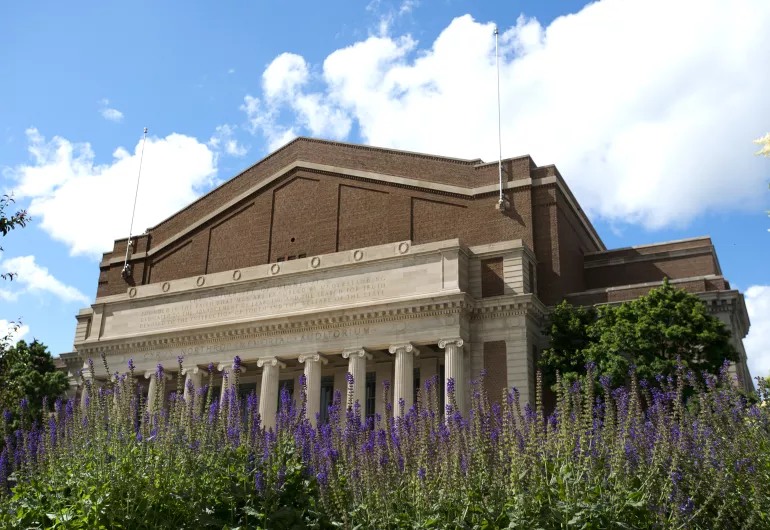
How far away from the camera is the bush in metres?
9.02

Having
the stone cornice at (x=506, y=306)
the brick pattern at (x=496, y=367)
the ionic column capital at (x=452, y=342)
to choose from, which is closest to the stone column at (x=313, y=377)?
the ionic column capital at (x=452, y=342)

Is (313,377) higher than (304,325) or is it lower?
lower

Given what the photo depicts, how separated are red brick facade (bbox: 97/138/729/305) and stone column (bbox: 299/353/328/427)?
295 inches

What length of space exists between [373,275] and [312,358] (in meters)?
4.79

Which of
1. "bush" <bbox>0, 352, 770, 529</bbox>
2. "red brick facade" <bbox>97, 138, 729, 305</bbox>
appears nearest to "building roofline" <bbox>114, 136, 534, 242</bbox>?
"red brick facade" <bbox>97, 138, 729, 305</bbox>

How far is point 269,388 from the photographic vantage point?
3512 cm

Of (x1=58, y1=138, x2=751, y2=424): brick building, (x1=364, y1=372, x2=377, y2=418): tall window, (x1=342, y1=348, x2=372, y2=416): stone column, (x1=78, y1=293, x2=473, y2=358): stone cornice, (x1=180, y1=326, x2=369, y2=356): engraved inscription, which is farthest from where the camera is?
(x1=364, y1=372, x2=377, y2=418): tall window

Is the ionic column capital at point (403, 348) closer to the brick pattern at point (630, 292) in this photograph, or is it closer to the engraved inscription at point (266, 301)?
the engraved inscription at point (266, 301)

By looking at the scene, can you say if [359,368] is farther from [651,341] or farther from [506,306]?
[651,341]

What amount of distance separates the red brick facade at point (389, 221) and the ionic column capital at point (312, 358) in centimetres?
736

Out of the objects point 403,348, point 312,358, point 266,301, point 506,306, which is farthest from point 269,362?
point 506,306

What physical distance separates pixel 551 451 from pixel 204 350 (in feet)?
97.0

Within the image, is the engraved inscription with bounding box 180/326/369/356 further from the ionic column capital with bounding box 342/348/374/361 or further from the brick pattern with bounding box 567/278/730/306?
the brick pattern with bounding box 567/278/730/306

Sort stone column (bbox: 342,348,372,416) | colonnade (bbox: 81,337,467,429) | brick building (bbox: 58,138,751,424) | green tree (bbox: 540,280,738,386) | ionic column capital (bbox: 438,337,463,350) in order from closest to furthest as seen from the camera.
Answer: green tree (bbox: 540,280,738,386) < colonnade (bbox: 81,337,467,429) < ionic column capital (bbox: 438,337,463,350) < brick building (bbox: 58,138,751,424) < stone column (bbox: 342,348,372,416)
